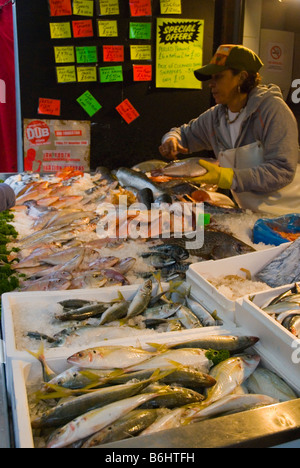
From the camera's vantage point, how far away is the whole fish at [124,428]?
140 centimetres

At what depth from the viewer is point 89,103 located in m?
6.36

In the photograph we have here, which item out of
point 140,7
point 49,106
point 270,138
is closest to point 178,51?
point 140,7

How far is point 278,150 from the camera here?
3980mm

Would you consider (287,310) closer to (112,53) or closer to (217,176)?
(217,176)

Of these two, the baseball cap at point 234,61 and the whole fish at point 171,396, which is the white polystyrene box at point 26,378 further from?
the baseball cap at point 234,61

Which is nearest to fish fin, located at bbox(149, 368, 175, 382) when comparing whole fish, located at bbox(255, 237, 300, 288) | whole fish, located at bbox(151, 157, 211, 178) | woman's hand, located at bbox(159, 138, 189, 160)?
whole fish, located at bbox(255, 237, 300, 288)

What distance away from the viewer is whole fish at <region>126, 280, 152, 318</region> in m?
2.20

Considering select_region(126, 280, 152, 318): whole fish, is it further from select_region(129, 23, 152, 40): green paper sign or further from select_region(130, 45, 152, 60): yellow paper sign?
select_region(129, 23, 152, 40): green paper sign

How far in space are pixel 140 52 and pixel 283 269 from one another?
474 centimetres

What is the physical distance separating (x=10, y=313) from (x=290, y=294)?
4.41 feet

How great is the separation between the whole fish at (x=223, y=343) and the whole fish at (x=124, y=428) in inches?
17.3

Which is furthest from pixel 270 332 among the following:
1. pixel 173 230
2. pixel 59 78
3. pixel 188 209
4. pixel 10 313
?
pixel 59 78

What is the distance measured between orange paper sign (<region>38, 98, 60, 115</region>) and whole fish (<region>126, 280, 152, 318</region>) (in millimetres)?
4634

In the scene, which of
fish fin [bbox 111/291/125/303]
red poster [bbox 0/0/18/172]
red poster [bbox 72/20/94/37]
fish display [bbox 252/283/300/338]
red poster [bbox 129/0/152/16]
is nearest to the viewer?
fish display [bbox 252/283/300/338]
